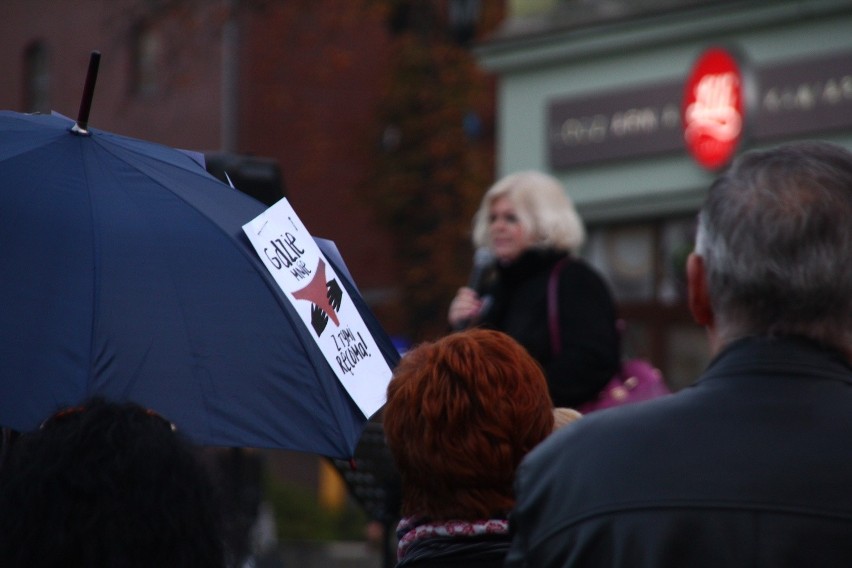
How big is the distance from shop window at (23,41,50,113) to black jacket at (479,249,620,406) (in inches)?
918

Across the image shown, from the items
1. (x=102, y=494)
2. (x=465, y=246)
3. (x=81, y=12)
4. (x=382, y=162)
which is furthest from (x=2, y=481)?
(x=81, y=12)

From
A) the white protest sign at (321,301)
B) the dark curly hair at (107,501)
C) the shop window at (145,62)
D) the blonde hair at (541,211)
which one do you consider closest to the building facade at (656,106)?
the blonde hair at (541,211)

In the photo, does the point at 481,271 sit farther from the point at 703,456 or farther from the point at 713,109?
the point at 713,109

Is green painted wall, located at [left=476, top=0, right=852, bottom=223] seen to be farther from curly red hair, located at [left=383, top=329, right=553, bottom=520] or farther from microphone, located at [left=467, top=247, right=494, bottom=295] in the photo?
curly red hair, located at [left=383, top=329, right=553, bottom=520]

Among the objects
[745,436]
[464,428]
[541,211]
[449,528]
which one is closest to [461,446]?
[464,428]

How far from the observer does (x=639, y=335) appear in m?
12.6

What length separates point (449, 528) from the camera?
2.60 m

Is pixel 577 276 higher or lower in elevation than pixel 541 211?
lower

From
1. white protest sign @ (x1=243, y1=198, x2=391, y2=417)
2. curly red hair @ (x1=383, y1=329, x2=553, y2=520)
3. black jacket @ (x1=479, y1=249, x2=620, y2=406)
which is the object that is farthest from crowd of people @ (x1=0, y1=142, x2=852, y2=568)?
black jacket @ (x1=479, y1=249, x2=620, y2=406)

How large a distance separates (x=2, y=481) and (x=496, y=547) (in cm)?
88

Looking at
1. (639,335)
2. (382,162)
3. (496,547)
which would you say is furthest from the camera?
(382,162)

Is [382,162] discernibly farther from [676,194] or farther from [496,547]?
[496,547]

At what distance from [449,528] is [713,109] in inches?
379

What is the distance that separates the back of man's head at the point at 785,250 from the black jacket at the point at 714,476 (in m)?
0.04
